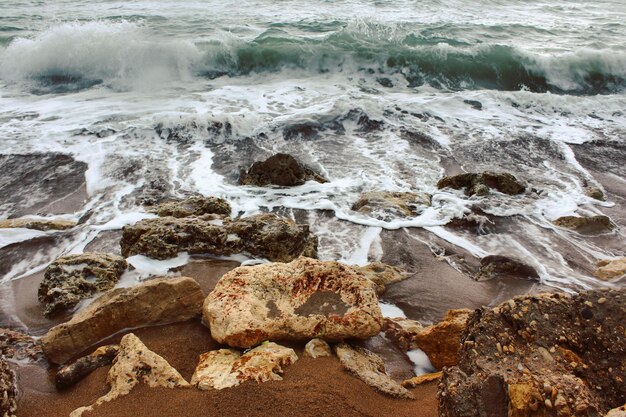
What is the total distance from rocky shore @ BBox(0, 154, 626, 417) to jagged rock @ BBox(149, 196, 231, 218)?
0.43 m

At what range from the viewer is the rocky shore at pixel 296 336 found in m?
2.14

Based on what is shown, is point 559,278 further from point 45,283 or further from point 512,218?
point 45,283

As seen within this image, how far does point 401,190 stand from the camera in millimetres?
6984

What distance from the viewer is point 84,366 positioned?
9.86 feet

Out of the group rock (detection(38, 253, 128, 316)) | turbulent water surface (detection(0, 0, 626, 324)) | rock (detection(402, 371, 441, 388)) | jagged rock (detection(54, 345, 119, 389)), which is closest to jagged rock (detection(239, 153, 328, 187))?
turbulent water surface (detection(0, 0, 626, 324))

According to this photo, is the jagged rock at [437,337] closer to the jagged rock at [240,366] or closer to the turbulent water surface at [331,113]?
the jagged rock at [240,366]

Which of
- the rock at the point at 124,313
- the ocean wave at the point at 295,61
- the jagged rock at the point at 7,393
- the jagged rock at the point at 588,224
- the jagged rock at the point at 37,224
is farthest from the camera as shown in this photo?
the ocean wave at the point at 295,61

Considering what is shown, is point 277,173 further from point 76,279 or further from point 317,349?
point 317,349

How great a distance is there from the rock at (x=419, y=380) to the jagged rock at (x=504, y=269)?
2009 mm

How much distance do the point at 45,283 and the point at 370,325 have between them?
295 cm

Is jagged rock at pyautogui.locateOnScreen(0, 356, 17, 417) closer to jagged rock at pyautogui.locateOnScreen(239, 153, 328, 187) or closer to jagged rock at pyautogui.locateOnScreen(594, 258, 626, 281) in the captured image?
jagged rock at pyautogui.locateOnScreen(239, 153, 328, 187)

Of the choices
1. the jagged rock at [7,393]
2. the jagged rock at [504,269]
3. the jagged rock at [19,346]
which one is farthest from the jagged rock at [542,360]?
the jagged rock at [19,346]

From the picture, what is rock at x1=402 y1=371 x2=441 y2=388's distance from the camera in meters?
3.00

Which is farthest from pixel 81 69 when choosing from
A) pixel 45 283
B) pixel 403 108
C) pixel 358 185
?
pixel 45 283
